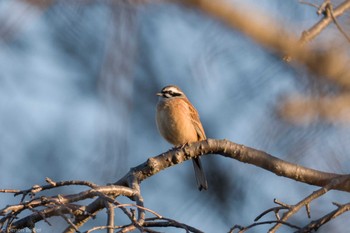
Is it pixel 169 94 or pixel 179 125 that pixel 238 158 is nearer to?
pixel 179 125

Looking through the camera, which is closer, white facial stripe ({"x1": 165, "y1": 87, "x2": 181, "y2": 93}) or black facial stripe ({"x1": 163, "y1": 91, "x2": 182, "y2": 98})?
black facial stripe ({"x1": 163, "y1": 91, "x2": 182, "y2": 98})

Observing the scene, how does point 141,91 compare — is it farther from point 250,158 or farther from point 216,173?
point 250,158

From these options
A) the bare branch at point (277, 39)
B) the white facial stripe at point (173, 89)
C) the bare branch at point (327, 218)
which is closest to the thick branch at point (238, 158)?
the bare branch at point (277, 39)

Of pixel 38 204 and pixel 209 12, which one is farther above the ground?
pixel 209 12

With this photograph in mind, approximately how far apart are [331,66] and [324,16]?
1.21 metres

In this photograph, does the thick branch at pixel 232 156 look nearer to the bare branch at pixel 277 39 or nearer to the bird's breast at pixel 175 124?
the bare branch at pixel 277 39

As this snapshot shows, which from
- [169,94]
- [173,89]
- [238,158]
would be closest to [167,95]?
[169,94]

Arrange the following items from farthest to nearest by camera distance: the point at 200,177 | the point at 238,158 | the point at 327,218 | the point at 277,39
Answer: the point at 200,177 → the point at 277,39 → the point at 238,158 → the point at 327,218

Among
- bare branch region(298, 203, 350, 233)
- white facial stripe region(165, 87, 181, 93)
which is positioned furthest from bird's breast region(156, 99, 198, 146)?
bare branch region(298, 203, 350, 233)

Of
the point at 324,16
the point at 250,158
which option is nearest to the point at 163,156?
the point at 250,158

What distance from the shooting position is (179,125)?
5.49m

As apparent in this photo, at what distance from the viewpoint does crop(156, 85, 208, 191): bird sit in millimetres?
5446

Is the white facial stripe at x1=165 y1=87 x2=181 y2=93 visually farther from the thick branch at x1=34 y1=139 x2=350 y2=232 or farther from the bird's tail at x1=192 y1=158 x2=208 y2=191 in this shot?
the thick branch at x1=34 y1=139 x2=350 y2=232

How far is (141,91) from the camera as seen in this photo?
6.86 m
